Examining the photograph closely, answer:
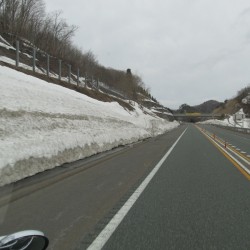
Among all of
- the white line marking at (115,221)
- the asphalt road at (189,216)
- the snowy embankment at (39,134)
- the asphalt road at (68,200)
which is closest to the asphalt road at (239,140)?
the snowy embankment at (39,134)

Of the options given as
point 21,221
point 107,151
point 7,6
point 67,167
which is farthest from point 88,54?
point 21,221

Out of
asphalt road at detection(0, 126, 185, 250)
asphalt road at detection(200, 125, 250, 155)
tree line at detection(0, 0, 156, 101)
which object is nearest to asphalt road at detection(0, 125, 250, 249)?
asphalt road at detection(0, 126, 185, 250)

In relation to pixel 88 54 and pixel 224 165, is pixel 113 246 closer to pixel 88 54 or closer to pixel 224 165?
pixel 224 165

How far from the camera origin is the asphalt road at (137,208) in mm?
5969

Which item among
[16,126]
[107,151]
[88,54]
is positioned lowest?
[107,151]

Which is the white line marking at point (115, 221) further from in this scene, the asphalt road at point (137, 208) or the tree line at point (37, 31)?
the tree line at point (37, 31)

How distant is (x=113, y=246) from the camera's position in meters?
5.61

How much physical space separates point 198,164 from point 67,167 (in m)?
4.82

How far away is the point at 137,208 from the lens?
314 inches

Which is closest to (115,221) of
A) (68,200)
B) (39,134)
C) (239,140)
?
(68,200)

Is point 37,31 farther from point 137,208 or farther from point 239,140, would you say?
point 137,208

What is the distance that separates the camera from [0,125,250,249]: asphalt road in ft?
19.6

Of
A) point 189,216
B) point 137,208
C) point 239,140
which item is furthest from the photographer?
point 239,140

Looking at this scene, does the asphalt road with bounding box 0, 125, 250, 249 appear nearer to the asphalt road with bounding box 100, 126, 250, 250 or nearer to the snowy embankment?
the asphalt road with bounding box 100, 126, 250, 250
